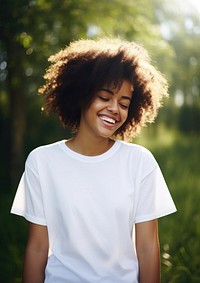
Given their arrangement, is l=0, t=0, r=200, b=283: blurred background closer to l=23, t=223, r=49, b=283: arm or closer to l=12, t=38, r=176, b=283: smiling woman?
l=12, t=38, r=176, b=283: smiling woman

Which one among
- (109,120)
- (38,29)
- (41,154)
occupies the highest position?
(38,29)

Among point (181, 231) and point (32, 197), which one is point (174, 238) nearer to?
point (181, 231)

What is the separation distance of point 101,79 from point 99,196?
1.83ft

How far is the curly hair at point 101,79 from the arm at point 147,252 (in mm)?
635

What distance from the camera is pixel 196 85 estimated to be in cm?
1606

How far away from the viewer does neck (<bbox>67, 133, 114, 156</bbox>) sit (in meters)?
2.28

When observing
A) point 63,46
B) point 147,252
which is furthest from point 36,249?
point 63,46

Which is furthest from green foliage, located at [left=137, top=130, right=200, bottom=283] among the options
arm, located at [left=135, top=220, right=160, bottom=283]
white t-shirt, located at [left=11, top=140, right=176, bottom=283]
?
white t-shirt, located at [left=11, top=140, right=176, bottom=283]

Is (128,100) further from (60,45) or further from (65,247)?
(60,45)

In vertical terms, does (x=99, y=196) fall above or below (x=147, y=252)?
above

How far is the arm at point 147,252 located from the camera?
2156 mm

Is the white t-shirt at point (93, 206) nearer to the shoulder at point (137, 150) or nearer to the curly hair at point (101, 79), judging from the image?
the shoulder at point (137, 150)

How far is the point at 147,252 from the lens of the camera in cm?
217

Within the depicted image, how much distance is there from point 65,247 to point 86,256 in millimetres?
109
